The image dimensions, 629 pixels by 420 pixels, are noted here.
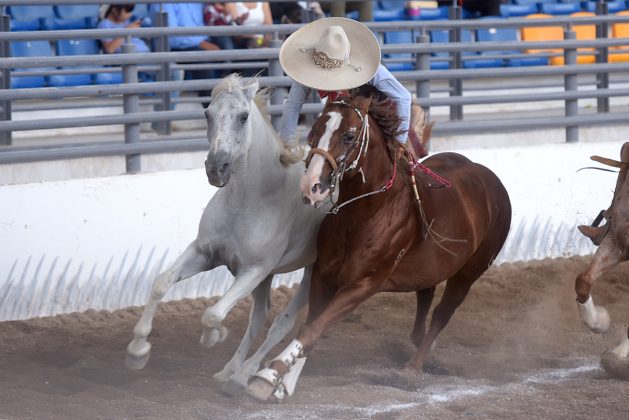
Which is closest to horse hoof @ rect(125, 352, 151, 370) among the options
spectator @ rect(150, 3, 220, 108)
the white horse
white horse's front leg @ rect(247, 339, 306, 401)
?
the white horse

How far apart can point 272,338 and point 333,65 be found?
1.48 metres

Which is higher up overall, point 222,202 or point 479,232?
point 222,202

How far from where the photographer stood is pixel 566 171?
30.5ft

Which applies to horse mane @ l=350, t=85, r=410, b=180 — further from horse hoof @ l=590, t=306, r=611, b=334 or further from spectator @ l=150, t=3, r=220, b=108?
spectator @ l=150, t=3, r=220, b=108

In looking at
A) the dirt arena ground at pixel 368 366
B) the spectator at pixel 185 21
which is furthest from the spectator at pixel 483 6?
the dirt arena ground at pixel 368 366

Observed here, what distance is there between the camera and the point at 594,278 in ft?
19.8

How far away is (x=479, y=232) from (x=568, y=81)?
378cm

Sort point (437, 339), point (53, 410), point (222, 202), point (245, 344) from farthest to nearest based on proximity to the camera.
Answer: point (437, 339) < point (245, 344) < point (222, 202) < point (53, 410)

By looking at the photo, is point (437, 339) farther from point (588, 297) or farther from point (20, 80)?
point (20, 80)

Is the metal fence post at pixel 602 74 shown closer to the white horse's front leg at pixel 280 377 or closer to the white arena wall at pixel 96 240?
the white arena wall at pixel 96 240

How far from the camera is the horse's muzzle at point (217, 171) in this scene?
195 inches

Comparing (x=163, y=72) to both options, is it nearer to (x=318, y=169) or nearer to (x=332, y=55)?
(x=332, y=55)

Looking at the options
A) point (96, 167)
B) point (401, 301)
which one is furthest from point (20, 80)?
point (401, 301)

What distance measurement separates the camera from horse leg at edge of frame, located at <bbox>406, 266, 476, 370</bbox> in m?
6.44
